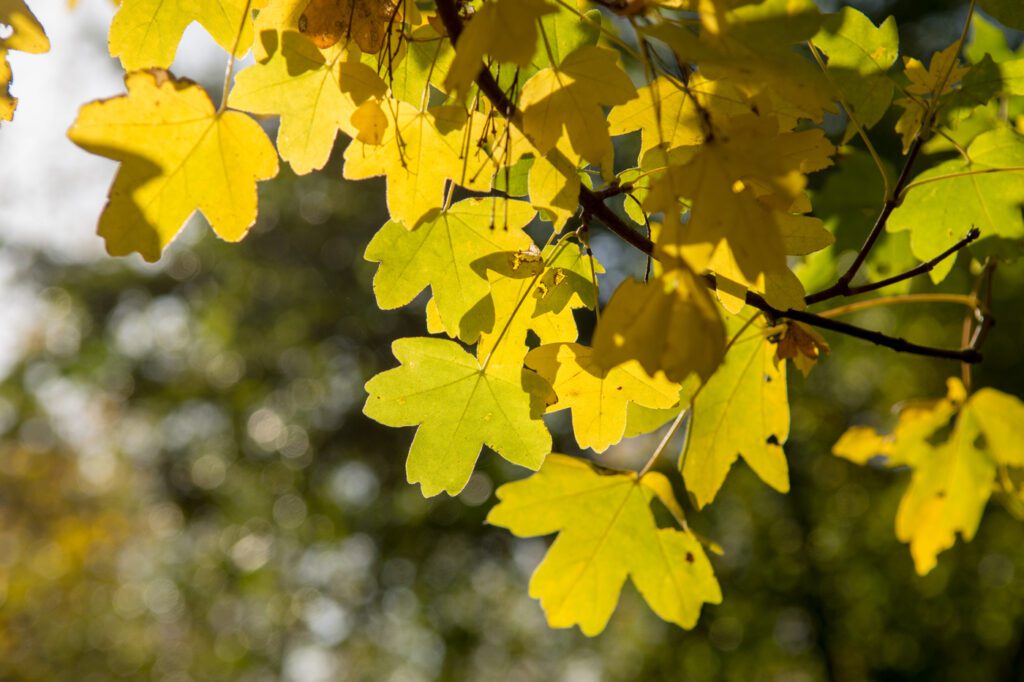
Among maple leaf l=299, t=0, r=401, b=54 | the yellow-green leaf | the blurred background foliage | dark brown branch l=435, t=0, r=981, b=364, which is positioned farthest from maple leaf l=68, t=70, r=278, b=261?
the blurred background foliage

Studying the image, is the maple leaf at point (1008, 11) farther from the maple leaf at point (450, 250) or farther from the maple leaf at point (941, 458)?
the maple leaf at point (941, 458)

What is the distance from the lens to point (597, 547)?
1.26 m

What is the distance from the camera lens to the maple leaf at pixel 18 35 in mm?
962

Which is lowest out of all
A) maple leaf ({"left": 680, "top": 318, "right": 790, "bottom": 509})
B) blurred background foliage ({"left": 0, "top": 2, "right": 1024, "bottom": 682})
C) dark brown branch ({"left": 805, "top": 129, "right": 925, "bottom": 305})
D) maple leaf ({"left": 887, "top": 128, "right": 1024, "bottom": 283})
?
blurred background foliage ({"left": 0, "top": 2, "right": 1024, "bottom": 682})

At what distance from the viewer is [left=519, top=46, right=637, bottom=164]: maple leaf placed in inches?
31.9

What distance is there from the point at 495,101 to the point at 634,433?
57cm

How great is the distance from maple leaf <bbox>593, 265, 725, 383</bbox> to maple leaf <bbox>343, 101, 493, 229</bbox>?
1.06ft

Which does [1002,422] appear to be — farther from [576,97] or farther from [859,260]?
[576,97]

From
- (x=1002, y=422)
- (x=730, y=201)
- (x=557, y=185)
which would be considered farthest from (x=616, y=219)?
(x=1002, y=422)

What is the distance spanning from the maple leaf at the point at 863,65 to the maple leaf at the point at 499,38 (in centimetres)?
64

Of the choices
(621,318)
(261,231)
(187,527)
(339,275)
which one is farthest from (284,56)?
(187,527)

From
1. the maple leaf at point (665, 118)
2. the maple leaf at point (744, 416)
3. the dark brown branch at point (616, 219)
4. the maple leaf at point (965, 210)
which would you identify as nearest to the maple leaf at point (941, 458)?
the maple leaf at point (965, 210)

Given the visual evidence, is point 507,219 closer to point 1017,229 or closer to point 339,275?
point 1017,229

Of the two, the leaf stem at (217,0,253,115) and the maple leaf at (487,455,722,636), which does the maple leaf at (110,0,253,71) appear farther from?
the maple leaf at (487,455,722,636)
